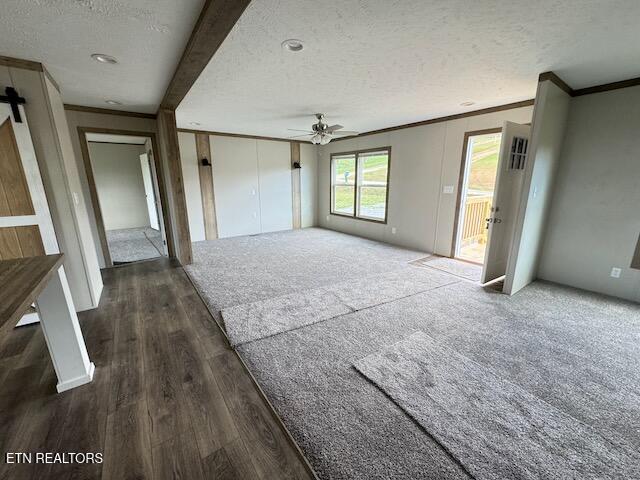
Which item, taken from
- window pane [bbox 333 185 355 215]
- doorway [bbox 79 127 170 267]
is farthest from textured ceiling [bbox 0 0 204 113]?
window pane [bbox 333 185 355 215]

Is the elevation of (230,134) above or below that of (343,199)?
above

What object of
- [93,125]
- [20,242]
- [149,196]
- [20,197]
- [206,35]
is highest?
[206,35]

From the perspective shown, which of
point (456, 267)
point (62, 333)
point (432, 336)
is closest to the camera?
point (62, 333)

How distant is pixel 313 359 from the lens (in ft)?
6.74

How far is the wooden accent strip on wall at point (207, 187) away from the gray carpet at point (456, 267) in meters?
4.64

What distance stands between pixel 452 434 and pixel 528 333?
155 cm

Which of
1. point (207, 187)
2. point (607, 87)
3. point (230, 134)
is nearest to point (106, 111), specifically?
point (207, 187)

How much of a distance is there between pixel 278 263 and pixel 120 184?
6300 millimetres

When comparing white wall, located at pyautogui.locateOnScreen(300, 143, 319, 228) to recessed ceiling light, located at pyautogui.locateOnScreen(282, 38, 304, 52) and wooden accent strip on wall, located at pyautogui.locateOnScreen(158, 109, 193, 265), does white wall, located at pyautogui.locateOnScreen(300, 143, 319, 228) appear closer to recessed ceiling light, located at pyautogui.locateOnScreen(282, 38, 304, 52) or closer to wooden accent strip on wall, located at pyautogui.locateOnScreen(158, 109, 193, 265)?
wooden accent strip on wall, located at pyautogui.locateOnScreen(158, 109, 193, 265)

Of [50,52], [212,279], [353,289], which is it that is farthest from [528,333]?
[50,52]

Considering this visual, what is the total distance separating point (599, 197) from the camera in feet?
10.2

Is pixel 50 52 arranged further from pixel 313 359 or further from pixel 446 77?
pixel 446 77

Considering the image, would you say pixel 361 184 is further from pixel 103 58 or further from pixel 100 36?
pixel 100 36

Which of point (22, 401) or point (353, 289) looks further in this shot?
point (353, 289)
